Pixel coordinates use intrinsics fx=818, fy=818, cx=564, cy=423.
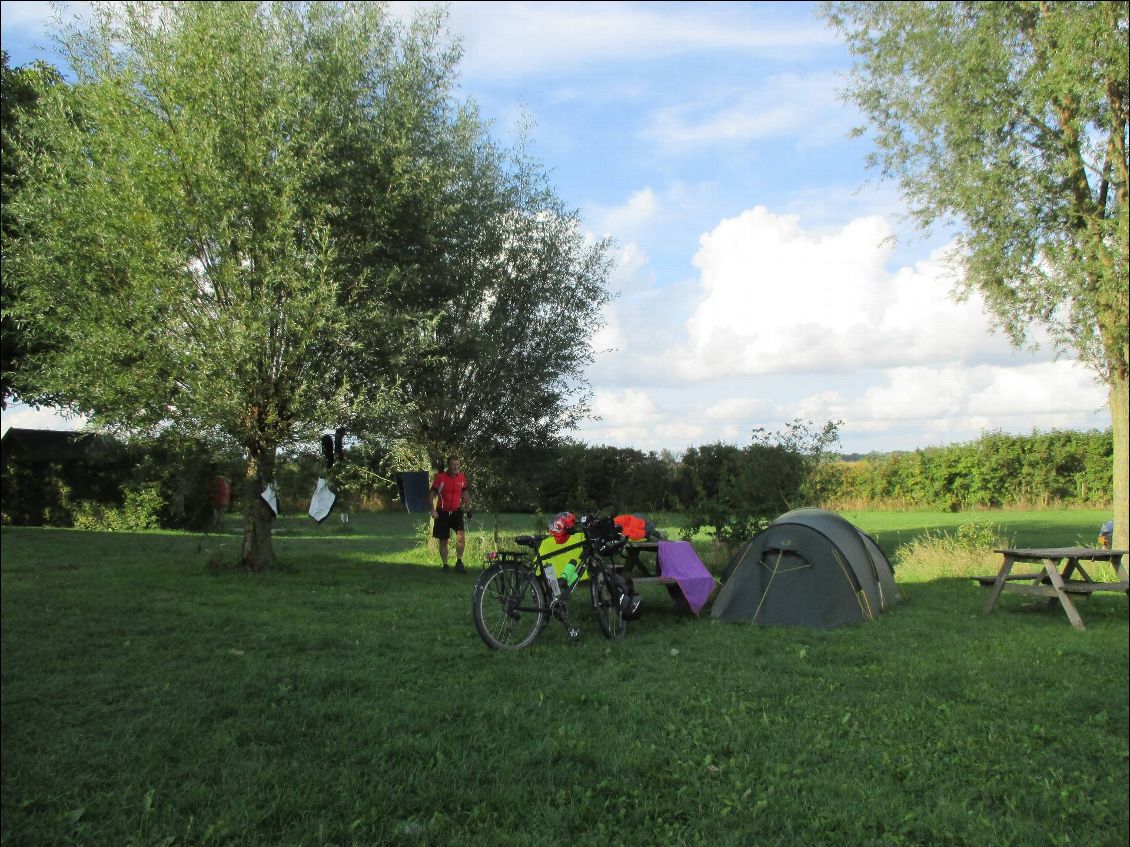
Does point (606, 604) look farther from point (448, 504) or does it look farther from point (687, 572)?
point (448, 504)

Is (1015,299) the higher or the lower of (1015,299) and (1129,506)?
the higher

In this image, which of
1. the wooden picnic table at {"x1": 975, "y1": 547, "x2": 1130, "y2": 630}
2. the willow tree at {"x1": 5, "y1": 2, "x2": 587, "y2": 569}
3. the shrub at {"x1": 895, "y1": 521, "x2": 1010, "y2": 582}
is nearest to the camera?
the wooden picnic table at {"x1": 975, "y1": 547, "x2": 1130, "y2": 630}

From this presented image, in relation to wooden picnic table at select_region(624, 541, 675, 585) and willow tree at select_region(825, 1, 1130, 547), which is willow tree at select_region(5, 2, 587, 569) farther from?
willow tree at select_region(825, 1, 1130, 547)

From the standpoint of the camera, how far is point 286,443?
11820 mm

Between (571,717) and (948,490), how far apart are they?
5.34 metres

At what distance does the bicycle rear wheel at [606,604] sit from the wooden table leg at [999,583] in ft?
13.3

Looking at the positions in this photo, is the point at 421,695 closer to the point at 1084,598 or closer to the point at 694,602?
the point at 694,602

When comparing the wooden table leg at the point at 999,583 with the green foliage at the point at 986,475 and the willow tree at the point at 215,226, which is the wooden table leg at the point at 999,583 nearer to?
the green foliage at the point at 986,475

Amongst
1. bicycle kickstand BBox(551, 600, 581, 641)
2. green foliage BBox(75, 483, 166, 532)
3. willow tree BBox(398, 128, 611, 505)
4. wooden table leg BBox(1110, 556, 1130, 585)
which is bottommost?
bicycle kickstand BBox(551, 600, 581, 641)

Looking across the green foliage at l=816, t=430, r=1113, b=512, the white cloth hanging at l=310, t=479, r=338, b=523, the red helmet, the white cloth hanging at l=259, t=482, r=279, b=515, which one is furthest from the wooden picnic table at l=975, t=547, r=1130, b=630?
the white cloth hanging at l=259, t=482, r=279, b=515

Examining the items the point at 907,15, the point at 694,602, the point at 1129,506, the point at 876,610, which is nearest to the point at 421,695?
the point at 694,602

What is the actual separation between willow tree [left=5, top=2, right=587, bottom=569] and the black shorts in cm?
235

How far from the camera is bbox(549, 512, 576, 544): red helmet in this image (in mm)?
7762

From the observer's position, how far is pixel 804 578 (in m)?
8.28
